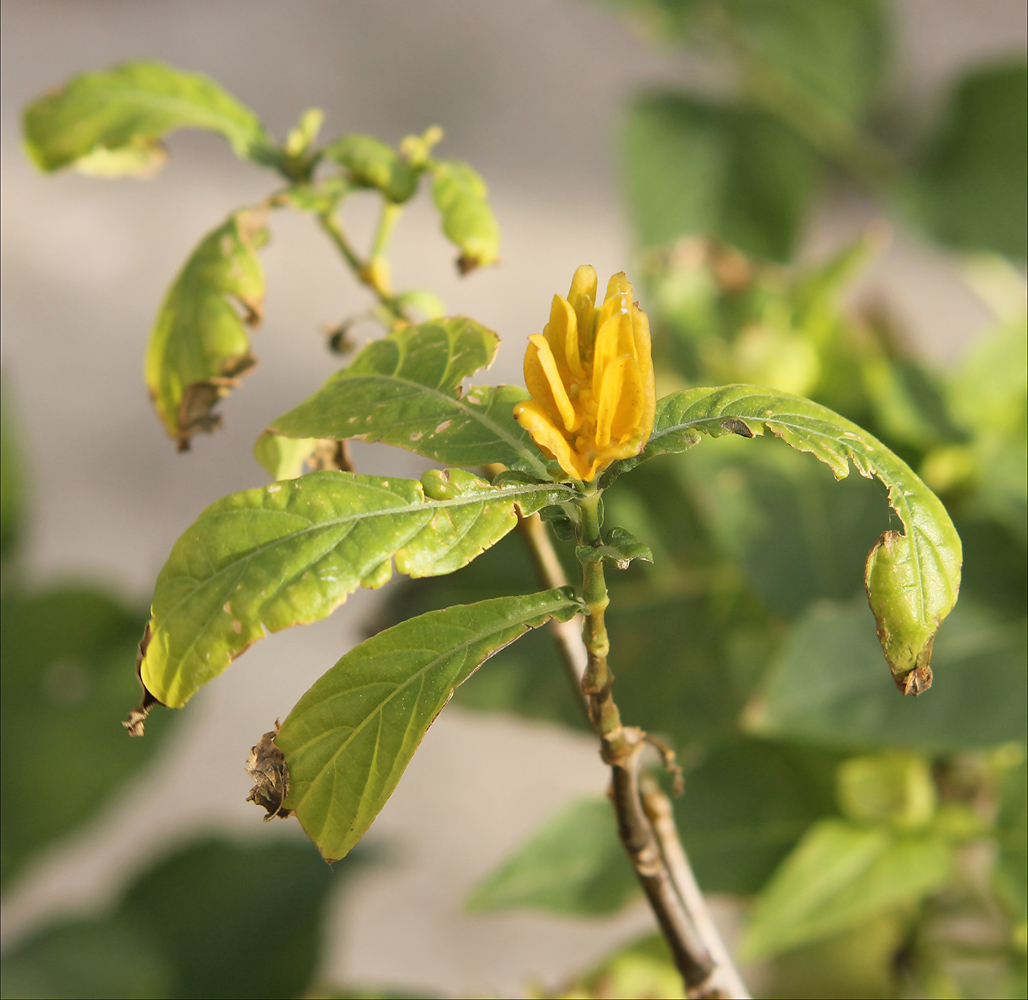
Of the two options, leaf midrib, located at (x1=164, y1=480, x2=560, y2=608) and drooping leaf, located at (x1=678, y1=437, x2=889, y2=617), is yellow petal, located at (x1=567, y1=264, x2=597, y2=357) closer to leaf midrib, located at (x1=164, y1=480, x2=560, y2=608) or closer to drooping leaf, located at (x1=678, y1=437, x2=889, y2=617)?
leaf midrib, located at (x1=164, y1=480, x2=560, y2=608)

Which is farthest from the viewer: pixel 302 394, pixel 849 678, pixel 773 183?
pixel 302 394

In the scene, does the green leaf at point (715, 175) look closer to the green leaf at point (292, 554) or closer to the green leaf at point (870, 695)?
the green leaf at point (870, 695)

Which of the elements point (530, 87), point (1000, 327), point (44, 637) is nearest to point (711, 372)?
point (1000, 327)

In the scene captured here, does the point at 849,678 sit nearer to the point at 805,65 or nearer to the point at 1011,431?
the point at 1011,431

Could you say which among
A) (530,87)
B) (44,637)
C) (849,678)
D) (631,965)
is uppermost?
(530,87)

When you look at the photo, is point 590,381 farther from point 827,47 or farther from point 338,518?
point 827,47
